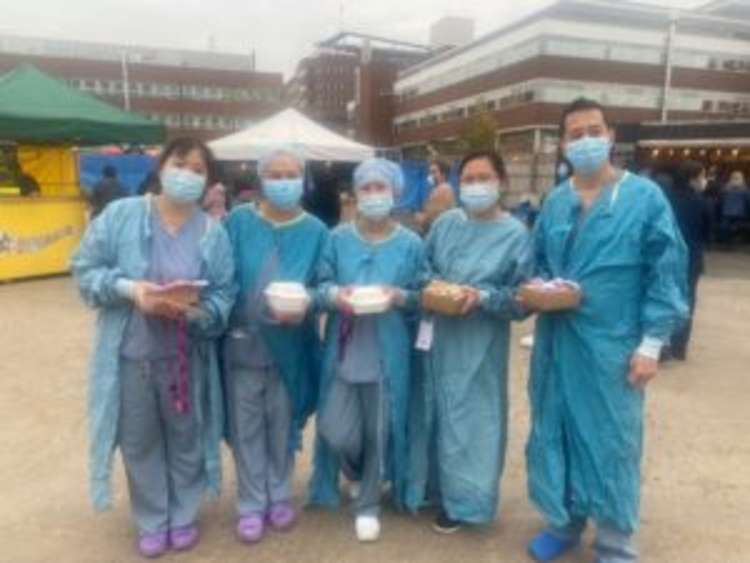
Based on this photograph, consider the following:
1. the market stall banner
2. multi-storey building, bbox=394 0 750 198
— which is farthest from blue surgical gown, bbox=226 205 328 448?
multi-storey building, bbox=394 0 750 198

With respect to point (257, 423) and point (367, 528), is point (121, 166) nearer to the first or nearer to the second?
point (257, 423)

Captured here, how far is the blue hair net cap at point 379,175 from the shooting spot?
3172mm

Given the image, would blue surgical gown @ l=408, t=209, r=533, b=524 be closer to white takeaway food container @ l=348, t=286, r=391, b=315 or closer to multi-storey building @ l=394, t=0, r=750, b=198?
white takeaway food container @ l=348, t=286, r=391, b=315

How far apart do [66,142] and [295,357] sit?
8.67m

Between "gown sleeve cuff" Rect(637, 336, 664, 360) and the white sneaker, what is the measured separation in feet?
4.56

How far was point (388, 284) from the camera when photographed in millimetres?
3152

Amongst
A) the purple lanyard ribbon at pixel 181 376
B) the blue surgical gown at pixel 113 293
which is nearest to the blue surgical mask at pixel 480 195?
the blue surgical gown at pixel 113 293

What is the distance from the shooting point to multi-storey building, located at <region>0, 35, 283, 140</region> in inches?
2069

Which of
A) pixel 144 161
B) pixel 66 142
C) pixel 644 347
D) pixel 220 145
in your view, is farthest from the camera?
pixel 144 161

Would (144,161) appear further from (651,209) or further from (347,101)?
(347,101)

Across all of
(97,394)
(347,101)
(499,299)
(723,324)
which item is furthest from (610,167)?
(347,101)

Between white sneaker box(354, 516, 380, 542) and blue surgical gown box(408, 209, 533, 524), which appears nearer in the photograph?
blue surgical gown box(408, 209, 533, 524)

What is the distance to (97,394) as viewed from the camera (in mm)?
2977

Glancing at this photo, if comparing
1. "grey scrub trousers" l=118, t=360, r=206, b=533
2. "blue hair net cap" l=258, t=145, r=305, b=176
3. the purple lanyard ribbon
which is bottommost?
"grey scrub trousers" l=118, t=360, r=206, b=533
